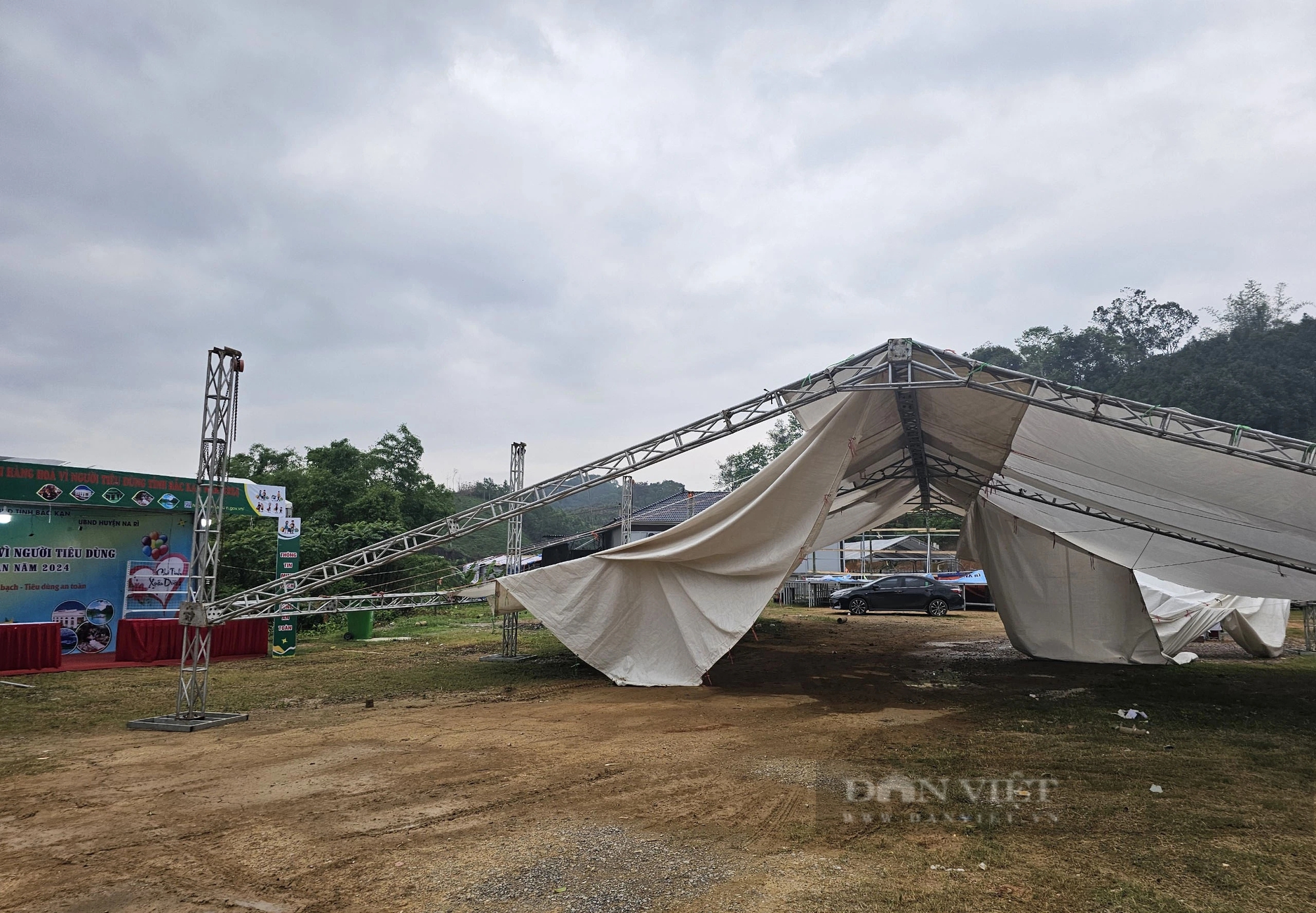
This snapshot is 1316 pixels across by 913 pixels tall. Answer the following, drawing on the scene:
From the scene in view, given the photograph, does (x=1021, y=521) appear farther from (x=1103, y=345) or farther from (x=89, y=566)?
(x=1103, y=345)

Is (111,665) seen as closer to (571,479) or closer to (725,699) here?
(571,479)

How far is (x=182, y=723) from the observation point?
26.1ft

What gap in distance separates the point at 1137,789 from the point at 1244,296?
67.3 metres

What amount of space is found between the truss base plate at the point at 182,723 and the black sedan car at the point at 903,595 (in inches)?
818

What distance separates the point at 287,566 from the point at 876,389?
1285 cm

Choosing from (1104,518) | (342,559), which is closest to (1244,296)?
Answer: (1104,518)

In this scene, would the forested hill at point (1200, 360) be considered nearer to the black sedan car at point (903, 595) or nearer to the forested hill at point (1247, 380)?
the forested hill at point (1247, 380)

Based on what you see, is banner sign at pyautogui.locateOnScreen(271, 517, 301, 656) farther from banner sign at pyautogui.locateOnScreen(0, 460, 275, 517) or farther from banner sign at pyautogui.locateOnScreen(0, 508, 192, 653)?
banner sign at pyautogui.locateOnScreen(0, 508, 192, 653)

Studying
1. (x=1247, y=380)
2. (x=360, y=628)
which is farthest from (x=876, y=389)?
(x=1247, y=380)

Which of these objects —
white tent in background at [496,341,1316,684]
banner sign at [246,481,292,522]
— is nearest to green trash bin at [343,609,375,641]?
banner sign at [246,481,292,522]

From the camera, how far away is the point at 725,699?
9562 mm

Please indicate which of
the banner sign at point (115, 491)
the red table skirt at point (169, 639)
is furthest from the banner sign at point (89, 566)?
the red table skirt at point (169, 639)

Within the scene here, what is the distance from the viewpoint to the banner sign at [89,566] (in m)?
13.1

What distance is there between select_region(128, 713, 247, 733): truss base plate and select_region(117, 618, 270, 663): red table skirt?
4891 millimetres
